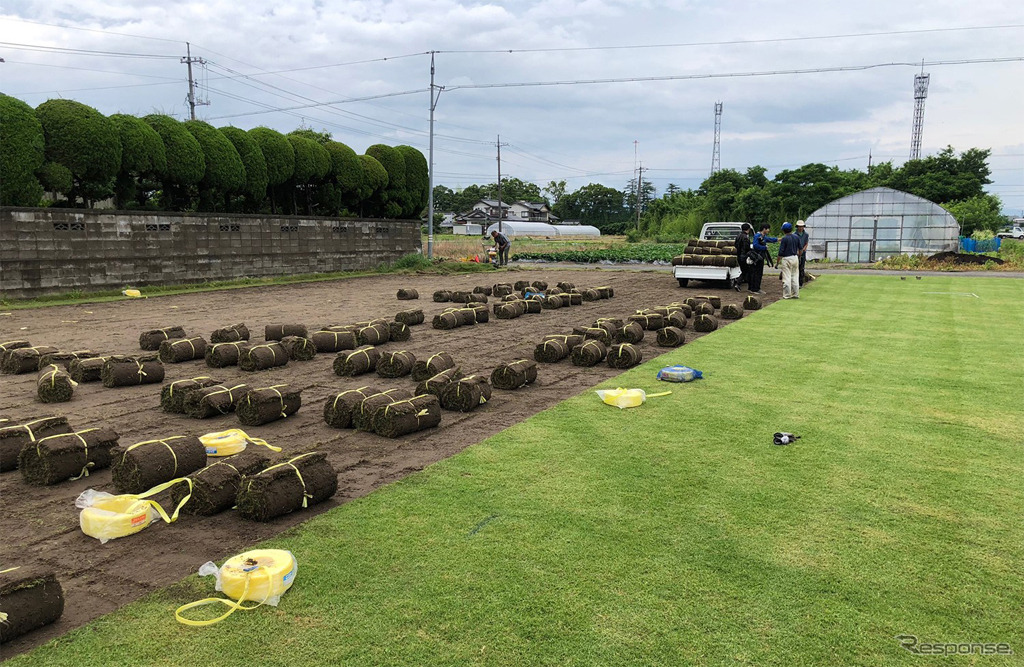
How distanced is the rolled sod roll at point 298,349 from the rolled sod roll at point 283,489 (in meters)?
5.80

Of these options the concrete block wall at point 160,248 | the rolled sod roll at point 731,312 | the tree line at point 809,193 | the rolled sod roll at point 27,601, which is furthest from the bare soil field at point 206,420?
the tree line at point 809,193

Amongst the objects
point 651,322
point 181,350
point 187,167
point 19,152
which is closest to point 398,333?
point 181,350

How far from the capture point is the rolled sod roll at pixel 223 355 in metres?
10.1

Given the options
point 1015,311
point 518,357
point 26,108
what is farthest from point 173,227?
point 1015,311

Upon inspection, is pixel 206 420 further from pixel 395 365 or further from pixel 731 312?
pixel 731 312

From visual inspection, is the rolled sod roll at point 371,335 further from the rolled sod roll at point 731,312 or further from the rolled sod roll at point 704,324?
the rolled sod roll at point 731,312

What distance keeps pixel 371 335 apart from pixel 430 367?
3.06m

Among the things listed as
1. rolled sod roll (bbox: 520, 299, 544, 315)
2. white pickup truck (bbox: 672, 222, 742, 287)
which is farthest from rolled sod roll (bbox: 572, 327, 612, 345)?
white pickup truck (bbox: 672, 222, 742, 287)

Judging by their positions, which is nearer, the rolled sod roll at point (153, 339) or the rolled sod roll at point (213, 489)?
the rolled sod roll at point (213, 489)

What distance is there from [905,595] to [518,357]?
24.8ft

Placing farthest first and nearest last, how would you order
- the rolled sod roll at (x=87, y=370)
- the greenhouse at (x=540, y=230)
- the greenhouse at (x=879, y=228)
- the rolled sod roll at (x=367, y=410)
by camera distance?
the greenhouse at (x=540, y=230)
the greenhouse at (x=879, y=228)
the rolled sod roll at (x=87, y=370)
the rolled sod roll at (x=367, y=410)

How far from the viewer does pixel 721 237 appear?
2597 cm

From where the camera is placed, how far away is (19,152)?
17.6 m

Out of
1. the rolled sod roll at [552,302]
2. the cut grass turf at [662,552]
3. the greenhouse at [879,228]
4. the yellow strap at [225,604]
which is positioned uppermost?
the greenhouse at [879,228]
